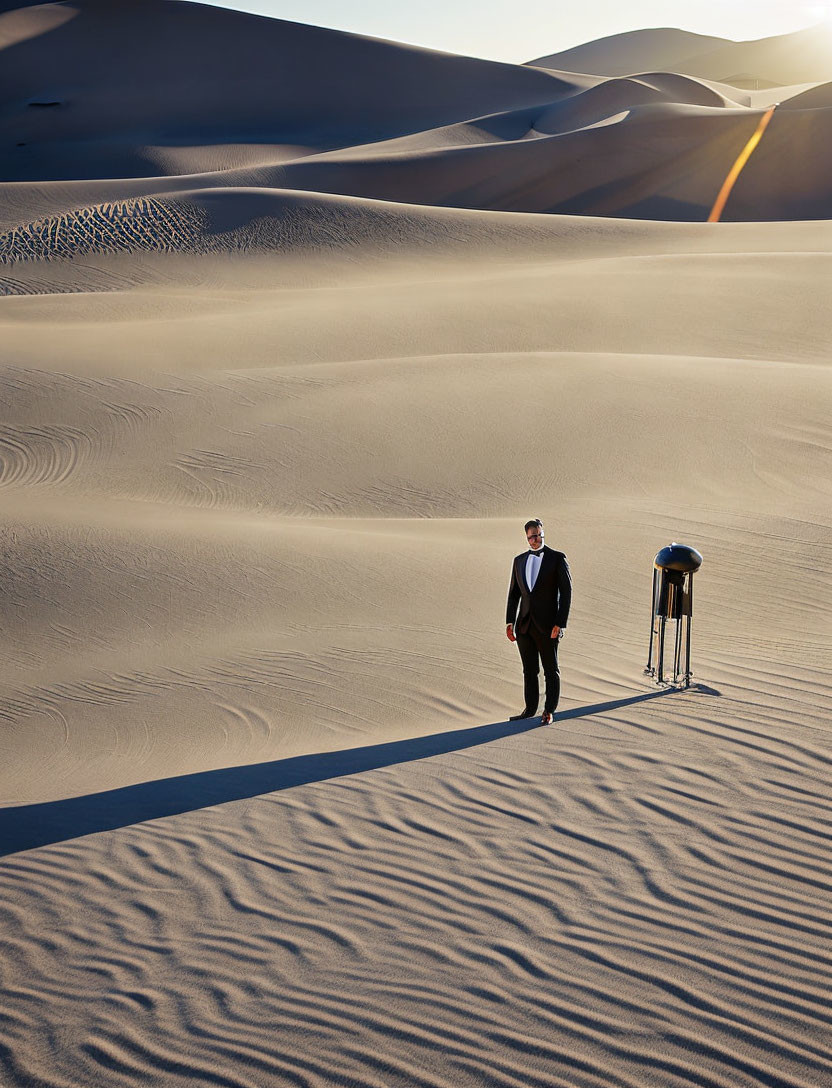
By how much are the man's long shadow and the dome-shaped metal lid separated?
0.86 metres

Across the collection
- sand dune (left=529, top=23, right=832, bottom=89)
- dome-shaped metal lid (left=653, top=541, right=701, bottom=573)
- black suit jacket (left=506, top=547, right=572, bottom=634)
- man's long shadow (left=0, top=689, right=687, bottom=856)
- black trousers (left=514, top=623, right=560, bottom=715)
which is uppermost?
sand dune (left=529, top=23, right=832, bottom=89)

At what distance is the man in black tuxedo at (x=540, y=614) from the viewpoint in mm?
6848

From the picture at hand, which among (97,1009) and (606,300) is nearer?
(97,1009)

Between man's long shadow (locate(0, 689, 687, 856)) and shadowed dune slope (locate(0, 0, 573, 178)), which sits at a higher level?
shadowed dune slope (locate(0, 0, 573, 178))

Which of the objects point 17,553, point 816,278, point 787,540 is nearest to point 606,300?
point 816,278

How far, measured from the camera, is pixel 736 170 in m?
41.4

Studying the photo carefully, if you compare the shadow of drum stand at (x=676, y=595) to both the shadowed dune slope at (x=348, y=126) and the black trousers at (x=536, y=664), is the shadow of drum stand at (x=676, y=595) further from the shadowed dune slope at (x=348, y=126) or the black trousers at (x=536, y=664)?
the shadowed dune slope at (x=348, y=126)

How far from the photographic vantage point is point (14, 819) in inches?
237

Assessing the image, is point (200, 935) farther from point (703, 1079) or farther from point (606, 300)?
point (606, 300)

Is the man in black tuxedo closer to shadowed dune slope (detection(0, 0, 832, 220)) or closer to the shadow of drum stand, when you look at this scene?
the shadow of drum stand

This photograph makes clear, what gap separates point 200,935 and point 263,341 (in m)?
14.6

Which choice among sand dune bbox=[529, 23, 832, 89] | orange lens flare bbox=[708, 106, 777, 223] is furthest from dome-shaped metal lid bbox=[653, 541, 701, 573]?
sand dune bbox=[529, 23, 832, 89]

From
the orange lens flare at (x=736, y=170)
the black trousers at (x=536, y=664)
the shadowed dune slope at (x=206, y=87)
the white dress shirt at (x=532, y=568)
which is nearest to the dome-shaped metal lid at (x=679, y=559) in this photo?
the white dress shirt at (x=532, y=568)

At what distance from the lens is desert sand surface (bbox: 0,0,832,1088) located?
Result: 12.4 feet
